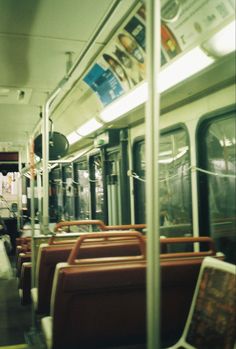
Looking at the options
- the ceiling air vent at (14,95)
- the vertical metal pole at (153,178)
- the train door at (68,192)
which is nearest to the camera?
the vertical metal pole at (153,178)

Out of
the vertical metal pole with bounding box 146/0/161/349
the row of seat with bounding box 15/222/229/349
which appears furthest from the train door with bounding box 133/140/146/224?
the vertical metal pole with bounding box 146/0/161/349

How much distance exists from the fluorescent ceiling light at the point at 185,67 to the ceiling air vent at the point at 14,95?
2.75 metres

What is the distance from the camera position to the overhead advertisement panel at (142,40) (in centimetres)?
222

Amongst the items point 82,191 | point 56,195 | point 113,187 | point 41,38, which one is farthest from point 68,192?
point 41,38

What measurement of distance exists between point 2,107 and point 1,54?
2.34 metres

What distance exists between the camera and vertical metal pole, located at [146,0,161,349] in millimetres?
1396

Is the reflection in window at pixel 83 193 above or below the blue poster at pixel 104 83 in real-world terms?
below

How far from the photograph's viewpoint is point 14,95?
525 centimetres

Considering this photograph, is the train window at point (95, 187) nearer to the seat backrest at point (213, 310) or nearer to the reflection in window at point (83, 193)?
the reflection in window at point (83, 193)

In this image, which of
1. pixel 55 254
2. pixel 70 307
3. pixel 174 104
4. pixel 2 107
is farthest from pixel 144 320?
pixel 2 107

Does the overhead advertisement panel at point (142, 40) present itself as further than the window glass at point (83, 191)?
No

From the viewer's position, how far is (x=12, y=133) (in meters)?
8.74

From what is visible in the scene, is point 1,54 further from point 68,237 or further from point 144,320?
point 144,320

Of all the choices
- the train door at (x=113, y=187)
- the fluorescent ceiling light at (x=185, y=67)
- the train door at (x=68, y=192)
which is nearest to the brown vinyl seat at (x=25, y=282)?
the train door at (x=113, y=187)
